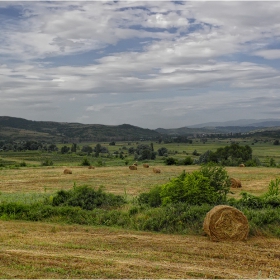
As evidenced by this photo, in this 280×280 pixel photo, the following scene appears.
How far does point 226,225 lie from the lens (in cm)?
1147

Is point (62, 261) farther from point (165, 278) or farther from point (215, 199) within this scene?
point (215, 199)

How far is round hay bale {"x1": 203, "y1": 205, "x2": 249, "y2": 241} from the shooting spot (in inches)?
449

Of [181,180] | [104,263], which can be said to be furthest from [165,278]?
[181,180]

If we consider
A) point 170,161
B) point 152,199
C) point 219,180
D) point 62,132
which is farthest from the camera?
point 62,132

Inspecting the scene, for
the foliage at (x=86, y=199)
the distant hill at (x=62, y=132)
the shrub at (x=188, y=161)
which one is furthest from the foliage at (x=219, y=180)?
the distant hill at (x=62, y=132)

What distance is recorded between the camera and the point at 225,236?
11.4m

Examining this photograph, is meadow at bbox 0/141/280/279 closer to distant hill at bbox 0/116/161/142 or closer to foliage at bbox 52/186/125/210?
foliage at bbox 52/186/125/210

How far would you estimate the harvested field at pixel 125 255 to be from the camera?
26.2 feet

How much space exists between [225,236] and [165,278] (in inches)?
171

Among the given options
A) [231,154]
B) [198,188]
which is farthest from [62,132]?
[198,188]

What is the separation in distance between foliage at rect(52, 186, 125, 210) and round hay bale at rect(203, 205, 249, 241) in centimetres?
628

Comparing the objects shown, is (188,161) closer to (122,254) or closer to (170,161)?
(170,161)

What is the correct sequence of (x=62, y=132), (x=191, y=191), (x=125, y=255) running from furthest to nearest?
1. (x=62, y=132)
2. (x=191, y=191)
3. (x=125, y=255)

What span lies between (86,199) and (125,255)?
7320 mm
